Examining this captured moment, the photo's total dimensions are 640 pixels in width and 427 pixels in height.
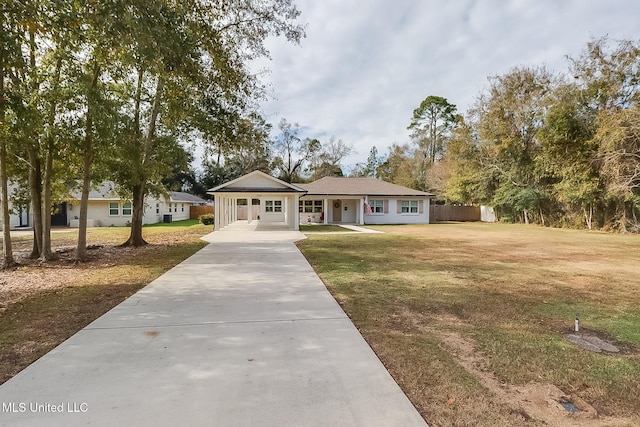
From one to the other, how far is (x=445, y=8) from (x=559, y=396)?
424 inches

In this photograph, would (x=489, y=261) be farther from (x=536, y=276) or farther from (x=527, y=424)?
(x=527, y=424)

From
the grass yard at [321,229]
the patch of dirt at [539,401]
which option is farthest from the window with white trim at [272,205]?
the patch of dirt at [539,401]

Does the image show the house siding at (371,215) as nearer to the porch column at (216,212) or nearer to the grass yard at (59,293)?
the porch column at (216,212)

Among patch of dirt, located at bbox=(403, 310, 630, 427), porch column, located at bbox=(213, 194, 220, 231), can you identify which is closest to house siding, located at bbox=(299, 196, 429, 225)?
porch column, located at bbox=(213, 194, 220, 231)

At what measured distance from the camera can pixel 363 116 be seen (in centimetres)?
3053

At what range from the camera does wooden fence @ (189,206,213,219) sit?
126 ft

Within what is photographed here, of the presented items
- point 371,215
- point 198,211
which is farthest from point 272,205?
point 198,211

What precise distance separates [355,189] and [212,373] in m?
26.0

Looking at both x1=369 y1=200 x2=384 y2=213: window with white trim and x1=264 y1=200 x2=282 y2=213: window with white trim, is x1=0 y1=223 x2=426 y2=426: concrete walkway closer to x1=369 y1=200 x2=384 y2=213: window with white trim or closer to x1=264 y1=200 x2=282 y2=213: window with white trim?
x1=264 y1=200 x2=282 y2=213: window with white trim

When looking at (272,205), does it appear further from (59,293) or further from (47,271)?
(59,293)

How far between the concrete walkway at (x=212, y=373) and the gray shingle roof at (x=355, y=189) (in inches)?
873

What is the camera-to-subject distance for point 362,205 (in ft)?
88.7

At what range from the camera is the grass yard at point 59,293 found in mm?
3893

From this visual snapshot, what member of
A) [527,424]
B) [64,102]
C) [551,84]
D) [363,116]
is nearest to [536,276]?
[527,424]
